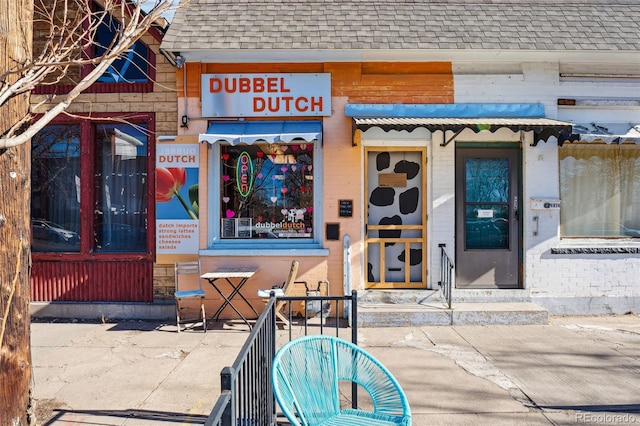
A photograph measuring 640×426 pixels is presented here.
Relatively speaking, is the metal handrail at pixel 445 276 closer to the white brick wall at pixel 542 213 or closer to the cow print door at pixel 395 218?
the white brick wall at pixel 542 213

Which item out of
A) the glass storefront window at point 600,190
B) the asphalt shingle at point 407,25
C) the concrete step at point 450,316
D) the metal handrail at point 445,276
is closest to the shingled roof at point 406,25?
the asphalt shingle at point 407,25

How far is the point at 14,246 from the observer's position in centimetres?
319

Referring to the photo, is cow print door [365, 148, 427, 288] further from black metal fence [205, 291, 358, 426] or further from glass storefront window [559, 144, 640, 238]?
black metal fence [205, 291, 358, 426]

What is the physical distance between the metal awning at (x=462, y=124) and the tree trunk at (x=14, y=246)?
14.4 feet

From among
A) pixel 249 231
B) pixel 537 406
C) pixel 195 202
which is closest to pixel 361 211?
pixel 249 231

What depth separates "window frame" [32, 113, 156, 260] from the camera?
762 cm

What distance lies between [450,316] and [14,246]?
18.3 feet

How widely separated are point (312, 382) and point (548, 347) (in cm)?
408

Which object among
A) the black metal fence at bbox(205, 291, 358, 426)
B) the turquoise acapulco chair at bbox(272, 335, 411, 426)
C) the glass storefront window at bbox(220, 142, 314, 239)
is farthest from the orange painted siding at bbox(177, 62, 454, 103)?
the turquoise acapulco chair at bbox(272, 335, 411, 426)

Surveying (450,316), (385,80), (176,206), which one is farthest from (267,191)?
(450,316)

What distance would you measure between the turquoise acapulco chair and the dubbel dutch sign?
195 inches

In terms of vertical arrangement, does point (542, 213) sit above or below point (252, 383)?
above

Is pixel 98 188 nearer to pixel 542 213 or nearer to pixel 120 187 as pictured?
pixel 120 187

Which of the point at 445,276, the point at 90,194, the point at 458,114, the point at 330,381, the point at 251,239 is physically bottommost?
the point at 330,381
